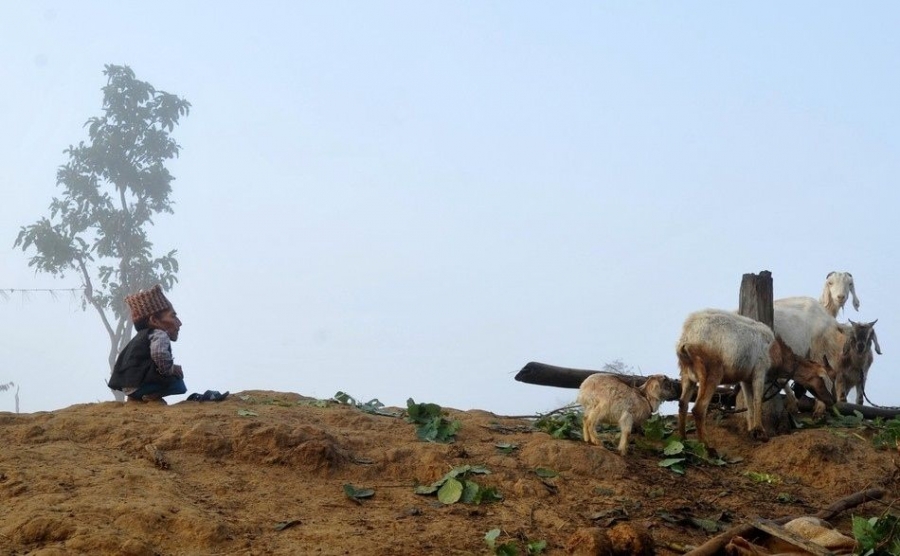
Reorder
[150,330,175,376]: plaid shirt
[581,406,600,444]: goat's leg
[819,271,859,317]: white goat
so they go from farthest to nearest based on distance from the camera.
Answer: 1. [819,271,859,317]: white goat
2. [150,330,175,376]: plaid shirt
3. [581,406,600,444]: goat's leg

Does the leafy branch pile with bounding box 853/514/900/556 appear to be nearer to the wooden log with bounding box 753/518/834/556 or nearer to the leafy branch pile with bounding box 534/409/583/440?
the wooden log with bounding box 753/518/834/556

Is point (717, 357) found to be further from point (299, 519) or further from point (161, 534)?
point (161, 534)

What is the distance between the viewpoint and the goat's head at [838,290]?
14.2 meters

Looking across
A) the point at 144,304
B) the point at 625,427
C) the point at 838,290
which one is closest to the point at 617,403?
the point at 625,427

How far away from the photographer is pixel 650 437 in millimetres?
9383

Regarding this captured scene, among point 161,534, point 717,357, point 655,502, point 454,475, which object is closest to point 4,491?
point 161,534

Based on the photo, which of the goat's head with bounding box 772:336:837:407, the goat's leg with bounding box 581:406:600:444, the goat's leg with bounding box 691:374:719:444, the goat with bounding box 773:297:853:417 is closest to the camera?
the goat's leg with bounding box 581:406:600:444

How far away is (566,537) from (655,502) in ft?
4.53

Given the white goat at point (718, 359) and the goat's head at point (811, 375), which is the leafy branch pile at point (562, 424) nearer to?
the white goat at point (718, 359)

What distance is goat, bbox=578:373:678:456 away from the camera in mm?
8758

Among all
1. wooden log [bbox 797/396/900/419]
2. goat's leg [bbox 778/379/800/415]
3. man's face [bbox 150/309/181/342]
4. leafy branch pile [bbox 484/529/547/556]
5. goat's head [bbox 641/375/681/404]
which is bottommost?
leafy branch pile [bbox 484/529/547/556]

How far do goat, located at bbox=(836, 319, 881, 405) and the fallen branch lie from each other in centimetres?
488

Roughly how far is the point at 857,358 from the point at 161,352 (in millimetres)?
9266

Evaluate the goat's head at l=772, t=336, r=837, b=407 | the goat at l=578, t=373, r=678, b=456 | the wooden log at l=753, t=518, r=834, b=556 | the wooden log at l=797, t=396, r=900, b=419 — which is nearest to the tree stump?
the goat's head at l=772, t=336, r=837, b=407
